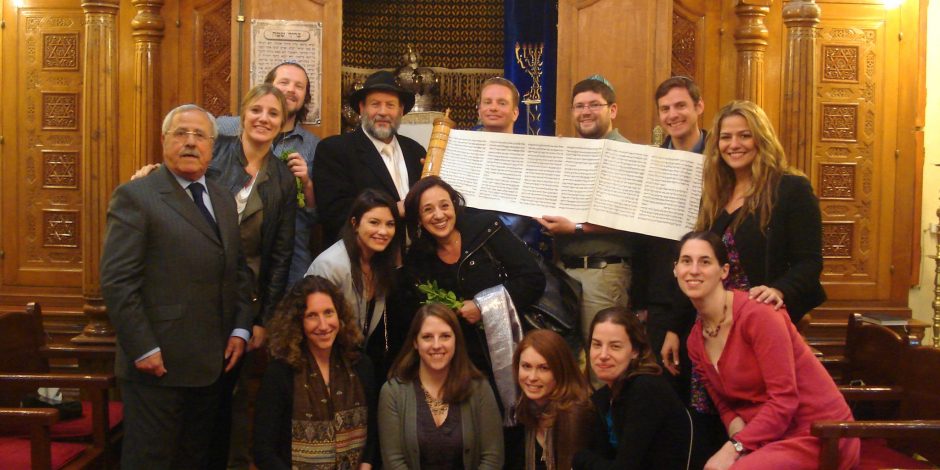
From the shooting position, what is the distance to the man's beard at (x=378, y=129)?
3.71 metres

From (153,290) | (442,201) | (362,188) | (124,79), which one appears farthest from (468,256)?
(124,79)

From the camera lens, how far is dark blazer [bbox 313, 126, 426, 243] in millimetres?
3594

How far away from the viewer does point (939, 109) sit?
5496mm

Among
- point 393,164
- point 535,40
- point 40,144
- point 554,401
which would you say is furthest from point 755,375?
point 40,144

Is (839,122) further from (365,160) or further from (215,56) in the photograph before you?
(215,56)

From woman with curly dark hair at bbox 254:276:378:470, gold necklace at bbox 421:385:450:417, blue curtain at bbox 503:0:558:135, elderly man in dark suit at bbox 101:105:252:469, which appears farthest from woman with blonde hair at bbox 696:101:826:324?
blue curtain at bbox 503:0:558:135

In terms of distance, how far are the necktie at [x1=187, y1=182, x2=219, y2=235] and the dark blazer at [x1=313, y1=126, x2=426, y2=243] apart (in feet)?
1.99

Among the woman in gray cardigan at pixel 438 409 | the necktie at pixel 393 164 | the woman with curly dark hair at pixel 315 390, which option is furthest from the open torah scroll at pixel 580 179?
the woman with curly dark hair at pixel 315 390

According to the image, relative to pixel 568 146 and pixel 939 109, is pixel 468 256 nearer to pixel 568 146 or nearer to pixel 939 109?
pixel 568 146

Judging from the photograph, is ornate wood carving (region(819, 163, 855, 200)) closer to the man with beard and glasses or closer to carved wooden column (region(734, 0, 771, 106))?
carved wooden column (region(734, 0, 771, 106))

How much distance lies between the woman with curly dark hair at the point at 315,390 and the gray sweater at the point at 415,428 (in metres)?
0.07

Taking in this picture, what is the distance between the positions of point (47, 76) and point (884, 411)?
4.67m

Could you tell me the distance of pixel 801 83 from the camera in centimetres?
479

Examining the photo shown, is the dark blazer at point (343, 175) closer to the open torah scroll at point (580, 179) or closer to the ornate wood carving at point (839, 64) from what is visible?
the open torah scroll at point (580, 179)
